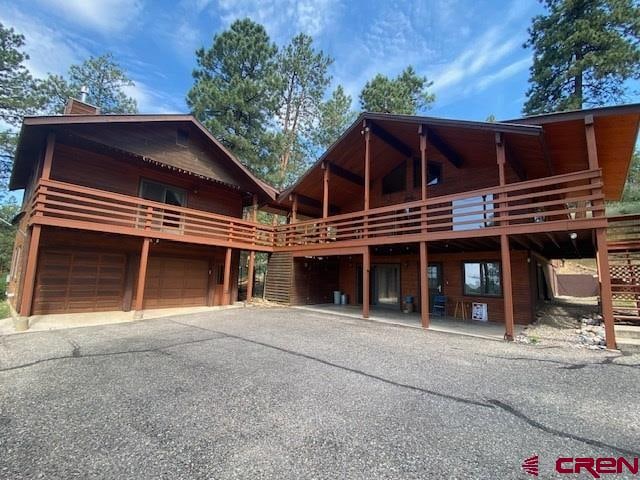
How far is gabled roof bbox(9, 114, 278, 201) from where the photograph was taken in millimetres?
8438

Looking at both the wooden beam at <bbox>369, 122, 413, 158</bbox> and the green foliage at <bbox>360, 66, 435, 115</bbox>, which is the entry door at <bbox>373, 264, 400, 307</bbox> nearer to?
the wooden beam at <bbox>369, 122, 413, 158</bbox>

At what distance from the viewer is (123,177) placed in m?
10.8

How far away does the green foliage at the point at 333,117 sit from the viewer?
24781mm

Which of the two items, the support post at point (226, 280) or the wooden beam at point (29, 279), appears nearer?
the wooden beam at point (29, 279)

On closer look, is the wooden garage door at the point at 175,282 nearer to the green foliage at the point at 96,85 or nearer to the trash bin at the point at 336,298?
the trash bin at the point at 336,298

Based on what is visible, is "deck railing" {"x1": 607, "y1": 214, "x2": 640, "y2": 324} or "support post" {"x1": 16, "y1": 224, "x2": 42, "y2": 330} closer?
"support post" {"x1": 16, "y1": 224, "x2": 42, "y2": 330}

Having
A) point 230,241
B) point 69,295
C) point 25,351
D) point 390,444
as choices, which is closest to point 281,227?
point 230,241

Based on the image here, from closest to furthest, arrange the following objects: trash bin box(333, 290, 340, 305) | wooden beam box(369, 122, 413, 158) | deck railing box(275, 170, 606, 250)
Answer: deck railing box(275, 170, 606, 250) < wooden beam box(369, 122, 413, 158) < trash bin box(333, 290, 340, 305)

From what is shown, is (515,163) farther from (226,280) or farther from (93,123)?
(93,123)

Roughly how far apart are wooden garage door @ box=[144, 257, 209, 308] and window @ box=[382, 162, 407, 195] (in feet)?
29.2

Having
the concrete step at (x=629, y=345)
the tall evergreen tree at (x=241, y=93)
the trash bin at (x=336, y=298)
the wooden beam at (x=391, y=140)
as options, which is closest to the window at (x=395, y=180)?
the wooden beam at (x=391, y=140)

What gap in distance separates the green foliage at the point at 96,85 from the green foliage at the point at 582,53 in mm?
29394

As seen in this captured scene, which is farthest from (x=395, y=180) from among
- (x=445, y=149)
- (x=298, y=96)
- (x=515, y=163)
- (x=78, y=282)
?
(x=298, y=96)

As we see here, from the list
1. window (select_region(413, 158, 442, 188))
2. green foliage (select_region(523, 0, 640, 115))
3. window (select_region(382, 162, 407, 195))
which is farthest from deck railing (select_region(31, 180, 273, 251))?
green foliage (select_region(523, 0, 640, 115))
